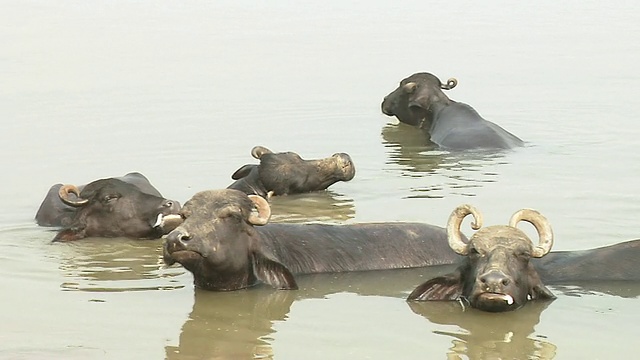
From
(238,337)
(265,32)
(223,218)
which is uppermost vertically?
(265,32)

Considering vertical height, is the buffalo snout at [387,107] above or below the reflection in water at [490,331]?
above

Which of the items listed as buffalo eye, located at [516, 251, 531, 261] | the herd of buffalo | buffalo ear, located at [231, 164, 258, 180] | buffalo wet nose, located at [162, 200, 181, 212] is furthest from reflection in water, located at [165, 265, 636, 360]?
buffalo ear, located at [231, 164, 258, 180]

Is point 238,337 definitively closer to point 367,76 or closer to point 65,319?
point 65,319

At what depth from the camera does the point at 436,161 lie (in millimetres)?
18266

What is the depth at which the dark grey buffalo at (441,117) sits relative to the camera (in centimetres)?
1873

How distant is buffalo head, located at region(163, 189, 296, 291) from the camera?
11.1 meters

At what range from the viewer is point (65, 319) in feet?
35.2

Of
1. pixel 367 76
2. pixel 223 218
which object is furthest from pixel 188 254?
pixel 367 76

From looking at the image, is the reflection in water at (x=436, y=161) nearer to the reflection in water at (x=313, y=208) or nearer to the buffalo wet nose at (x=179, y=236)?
the reflection in water at (x=313, y=208)

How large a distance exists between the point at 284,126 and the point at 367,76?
5179mm

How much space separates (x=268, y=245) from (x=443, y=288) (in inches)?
60.3

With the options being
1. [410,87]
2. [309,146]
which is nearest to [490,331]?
[309,146]

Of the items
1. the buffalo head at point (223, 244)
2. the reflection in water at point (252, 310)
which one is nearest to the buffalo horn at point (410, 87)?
the reflection in water at point (252, 310)

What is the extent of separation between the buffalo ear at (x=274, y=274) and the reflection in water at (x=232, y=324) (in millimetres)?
75
